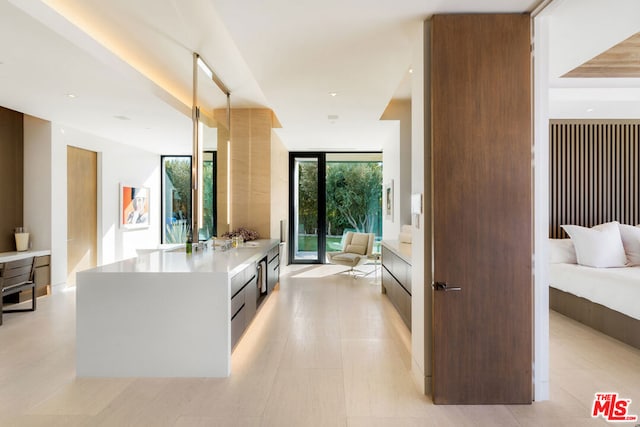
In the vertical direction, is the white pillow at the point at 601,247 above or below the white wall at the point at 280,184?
below

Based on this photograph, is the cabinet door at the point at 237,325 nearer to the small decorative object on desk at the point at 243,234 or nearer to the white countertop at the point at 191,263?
the white countertop at the point at 191,263

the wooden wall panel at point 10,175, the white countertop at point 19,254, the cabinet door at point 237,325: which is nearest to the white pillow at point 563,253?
the cabinet door at point 237,325

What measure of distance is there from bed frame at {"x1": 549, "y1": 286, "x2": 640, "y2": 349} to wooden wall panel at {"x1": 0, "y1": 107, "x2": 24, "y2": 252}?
722cm

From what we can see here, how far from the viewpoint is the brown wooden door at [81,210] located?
564 cm

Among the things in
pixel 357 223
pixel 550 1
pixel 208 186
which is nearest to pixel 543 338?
pixel 550 1

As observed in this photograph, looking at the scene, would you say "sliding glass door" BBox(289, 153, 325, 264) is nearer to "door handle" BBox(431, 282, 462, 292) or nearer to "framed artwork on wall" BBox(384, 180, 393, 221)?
"framed artwork on wall" BBox(384, 180, 393, 221)

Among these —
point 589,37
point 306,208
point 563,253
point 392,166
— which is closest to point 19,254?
point 306,208

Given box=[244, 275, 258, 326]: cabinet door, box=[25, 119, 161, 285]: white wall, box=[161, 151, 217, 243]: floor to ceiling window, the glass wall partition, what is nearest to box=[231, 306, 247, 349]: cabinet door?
box=[244, 275, 258, 326]: cabinet door

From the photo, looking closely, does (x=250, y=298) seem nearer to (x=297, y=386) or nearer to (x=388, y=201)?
(x=297, y=386)

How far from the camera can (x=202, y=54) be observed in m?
3.52

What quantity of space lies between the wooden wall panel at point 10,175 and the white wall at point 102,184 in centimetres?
10

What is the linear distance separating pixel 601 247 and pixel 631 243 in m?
0.46

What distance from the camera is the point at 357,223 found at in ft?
26.7

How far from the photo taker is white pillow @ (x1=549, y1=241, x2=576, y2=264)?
4.27 metres
